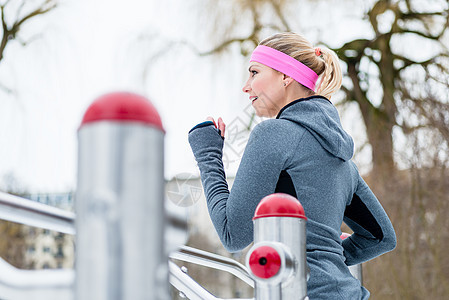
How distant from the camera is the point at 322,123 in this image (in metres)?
1.36

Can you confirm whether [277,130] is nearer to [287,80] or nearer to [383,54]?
[287,80]

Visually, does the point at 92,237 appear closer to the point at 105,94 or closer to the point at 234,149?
the point at 105,94

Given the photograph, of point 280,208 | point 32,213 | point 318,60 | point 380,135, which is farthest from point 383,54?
point 32,213

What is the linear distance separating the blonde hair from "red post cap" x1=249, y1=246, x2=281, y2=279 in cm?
76

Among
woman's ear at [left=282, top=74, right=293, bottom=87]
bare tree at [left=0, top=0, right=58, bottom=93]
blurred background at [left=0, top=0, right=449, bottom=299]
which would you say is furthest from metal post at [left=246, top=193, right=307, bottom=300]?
bare tree at [left=0, top=0, right=58, bottom=93]

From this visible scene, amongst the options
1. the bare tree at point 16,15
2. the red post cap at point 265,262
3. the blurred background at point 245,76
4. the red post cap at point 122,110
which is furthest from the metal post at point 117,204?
the bare tree at point 16,15

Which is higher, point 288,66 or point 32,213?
point 288,66

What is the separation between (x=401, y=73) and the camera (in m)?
6.31

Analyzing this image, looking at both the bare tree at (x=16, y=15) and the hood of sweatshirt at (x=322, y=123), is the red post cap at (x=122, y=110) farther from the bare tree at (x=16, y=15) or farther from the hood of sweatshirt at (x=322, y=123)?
the bare tree at (x=16, y=15)

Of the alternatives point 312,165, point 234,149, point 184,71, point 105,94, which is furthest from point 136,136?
point 184,71

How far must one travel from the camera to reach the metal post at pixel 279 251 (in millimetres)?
874

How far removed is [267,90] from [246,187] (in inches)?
14.5

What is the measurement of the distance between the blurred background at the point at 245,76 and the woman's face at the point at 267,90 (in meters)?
4.10

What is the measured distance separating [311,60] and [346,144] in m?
0.29
